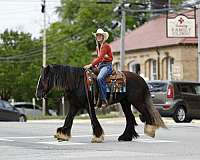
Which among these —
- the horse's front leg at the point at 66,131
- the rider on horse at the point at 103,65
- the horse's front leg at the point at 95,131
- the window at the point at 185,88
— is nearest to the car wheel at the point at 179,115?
the window at the point at 185,88

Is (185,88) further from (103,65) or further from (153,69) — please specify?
(153,69)

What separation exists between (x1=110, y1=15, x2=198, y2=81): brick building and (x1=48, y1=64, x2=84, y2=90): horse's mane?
3425 cm

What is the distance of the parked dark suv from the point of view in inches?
1112

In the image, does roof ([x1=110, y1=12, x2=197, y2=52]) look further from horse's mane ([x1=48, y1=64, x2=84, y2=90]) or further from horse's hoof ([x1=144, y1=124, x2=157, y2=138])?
horse's mane ([x1=48, y1=64, x2=84, y2=90])

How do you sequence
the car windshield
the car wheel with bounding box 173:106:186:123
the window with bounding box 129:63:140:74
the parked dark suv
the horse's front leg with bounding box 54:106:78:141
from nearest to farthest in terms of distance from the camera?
the horse's front leg with bounding box 54:106:78:141 → the parked dark suv → the car windshield → the car wheel with bounding box 173:106:186:123 → the window with bounding box 129:63:140:74

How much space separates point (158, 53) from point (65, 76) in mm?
41194

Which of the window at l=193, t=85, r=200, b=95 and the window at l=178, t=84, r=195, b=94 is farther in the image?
the window at l=193, t=85, r=200, b=95

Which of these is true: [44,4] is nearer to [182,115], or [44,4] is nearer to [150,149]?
[182,115]

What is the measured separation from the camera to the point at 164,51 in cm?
5575

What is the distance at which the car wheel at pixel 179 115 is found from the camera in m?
28.5

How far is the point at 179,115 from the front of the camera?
28.7 meters

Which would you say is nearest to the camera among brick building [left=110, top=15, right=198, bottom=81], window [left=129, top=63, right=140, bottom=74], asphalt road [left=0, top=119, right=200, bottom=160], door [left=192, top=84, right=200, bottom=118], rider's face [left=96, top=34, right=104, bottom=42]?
asphalt road [left=0, top=119, right=200, bottom=160]

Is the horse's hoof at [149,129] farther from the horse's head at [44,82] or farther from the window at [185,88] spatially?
the window at [185,88]

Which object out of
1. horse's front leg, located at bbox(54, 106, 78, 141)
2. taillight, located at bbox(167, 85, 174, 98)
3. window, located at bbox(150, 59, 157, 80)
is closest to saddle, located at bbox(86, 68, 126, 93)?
horse's front leg, located at bbox(54, 106, 78, 141)
